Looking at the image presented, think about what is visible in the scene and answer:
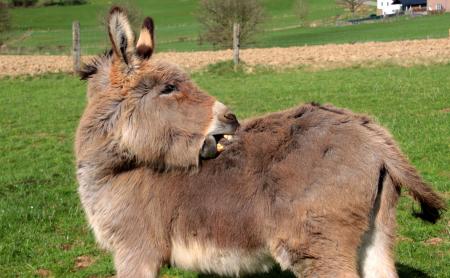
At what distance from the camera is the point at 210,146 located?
3.98 meters

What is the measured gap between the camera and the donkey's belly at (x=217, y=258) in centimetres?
391

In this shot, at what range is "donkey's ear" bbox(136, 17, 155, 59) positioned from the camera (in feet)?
13.8

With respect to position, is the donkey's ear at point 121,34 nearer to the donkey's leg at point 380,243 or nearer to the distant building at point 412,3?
the donkey's leg at point 380,243

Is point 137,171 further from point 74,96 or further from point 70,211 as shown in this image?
point 74,96

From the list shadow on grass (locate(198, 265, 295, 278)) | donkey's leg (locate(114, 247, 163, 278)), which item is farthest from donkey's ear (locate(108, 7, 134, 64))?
shadow on grass (locate(198, 265, 295, 278))

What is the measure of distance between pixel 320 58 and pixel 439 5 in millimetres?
70964

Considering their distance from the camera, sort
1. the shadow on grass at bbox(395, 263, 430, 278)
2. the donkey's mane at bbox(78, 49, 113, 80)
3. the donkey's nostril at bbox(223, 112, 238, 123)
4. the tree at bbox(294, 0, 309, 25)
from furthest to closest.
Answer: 1. the tree at bbox(294, 0, 309, 25)
2. the shadow on grass at bbox(395, 263, 430, 278)
3. the donkey's mane at bbox(78, 49, 113, 80)
4. the donkey's nostril at bbox(223, 112, 238, 123)

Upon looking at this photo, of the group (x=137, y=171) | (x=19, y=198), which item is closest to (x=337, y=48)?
(x=19, y=198)

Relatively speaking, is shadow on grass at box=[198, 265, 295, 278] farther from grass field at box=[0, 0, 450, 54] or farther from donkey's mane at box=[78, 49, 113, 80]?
grass field at box=[0, 0, 450, 54]

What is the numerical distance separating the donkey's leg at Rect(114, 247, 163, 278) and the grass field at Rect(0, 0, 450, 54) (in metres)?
39.4

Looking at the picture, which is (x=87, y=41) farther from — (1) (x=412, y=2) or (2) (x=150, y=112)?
(1) (x=412, y=2)

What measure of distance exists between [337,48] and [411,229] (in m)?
23.5

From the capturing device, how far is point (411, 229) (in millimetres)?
6465

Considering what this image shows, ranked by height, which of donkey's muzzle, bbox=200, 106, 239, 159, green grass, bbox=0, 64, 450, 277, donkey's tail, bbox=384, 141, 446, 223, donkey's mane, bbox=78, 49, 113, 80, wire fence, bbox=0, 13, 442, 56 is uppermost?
wire fence, bbox=0, 13, 442, 56
